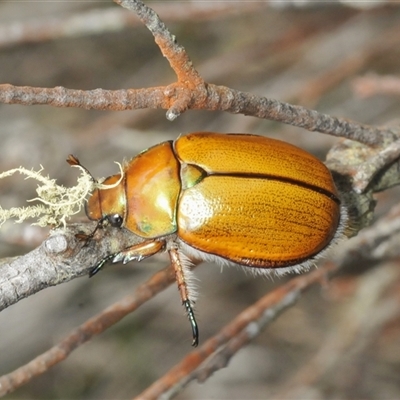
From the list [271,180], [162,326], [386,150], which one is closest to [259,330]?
[271,180]

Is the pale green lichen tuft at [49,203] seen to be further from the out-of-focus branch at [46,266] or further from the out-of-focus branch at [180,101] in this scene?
the out-of-focus branch at [180,101]

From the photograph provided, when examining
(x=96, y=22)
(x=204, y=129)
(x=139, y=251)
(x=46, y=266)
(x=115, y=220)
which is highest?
(x=96, y=22)

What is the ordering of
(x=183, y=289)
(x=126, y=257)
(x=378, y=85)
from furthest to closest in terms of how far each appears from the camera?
(x=378, y=85) < (x=183, y=289) < (x=126, y=257)

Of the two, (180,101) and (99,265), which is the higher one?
(180,101)

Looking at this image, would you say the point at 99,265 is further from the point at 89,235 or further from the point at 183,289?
the point at 183,289

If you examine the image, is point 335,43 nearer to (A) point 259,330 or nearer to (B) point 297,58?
(B) point 297,58

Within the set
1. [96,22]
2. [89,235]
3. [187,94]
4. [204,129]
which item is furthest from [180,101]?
[204,129]

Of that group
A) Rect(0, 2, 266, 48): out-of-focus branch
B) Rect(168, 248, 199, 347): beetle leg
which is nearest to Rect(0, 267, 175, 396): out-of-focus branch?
Rect(168, 248, 199, 347): beetle leg
